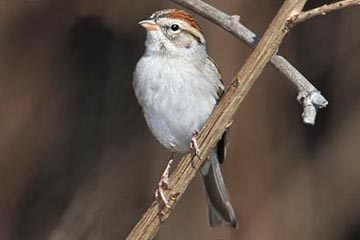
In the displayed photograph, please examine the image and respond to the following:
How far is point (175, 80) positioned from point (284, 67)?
0.50 m

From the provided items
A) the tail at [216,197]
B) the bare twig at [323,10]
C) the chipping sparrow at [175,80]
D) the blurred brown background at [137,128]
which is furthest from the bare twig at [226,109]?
the blurred brown background at [137,128]

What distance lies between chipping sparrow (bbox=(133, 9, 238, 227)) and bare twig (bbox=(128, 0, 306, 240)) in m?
0.52

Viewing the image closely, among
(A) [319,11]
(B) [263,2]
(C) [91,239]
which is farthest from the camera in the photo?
(B) [263,2]

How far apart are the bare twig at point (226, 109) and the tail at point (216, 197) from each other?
2.14 ft

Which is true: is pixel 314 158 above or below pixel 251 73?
below

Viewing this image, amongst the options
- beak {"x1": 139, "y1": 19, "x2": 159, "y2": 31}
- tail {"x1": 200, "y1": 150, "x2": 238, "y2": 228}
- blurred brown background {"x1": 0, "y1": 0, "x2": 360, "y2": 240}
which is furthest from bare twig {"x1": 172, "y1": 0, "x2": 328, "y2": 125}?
blurred brown background {"x1": 0, "y1": 0, "x2": 360, "y2": 240}

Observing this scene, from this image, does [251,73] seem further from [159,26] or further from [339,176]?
[339,176]

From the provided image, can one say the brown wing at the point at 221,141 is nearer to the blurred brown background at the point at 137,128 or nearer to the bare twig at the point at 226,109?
the bare twig at the point at 226,109

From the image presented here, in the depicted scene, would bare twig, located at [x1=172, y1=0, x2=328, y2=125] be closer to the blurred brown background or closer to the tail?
the tail

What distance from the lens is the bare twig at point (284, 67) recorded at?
127 centimetres

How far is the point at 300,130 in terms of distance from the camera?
10.5 feet

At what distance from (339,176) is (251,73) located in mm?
2044

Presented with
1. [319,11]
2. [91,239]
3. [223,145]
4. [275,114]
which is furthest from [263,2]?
[319,11]

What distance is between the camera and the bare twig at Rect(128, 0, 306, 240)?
46.1 inches
